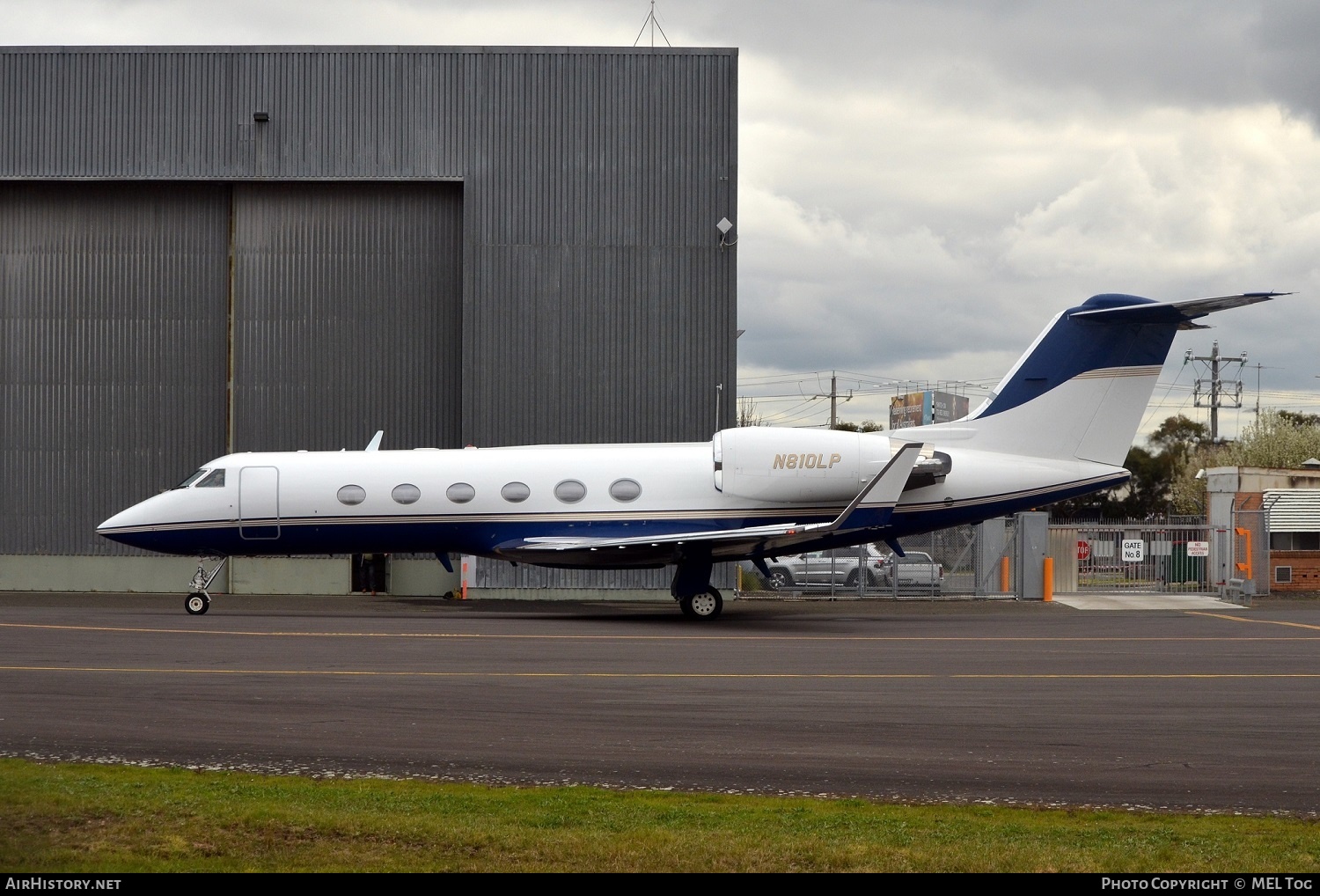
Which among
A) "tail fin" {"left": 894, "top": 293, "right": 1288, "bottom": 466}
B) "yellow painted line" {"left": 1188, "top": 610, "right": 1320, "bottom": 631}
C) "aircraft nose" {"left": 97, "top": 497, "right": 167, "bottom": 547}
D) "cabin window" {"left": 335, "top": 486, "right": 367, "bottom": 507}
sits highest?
"tail fin" {"left": 894, "top": 293, "right": 1288, "bottom": 466}

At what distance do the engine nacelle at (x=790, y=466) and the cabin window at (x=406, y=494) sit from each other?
5.72 meters

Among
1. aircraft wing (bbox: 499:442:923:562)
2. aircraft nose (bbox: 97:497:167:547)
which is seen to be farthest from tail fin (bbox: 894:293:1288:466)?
aircraft nose (bbox: 97:497:167:547)

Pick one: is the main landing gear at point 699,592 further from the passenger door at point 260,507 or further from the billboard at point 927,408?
the billboard at point 927,408

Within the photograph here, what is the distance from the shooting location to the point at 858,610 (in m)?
26.8

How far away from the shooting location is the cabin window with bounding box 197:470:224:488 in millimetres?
24234

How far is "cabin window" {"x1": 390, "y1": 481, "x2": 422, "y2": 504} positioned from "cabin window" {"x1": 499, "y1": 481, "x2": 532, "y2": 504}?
1.58m

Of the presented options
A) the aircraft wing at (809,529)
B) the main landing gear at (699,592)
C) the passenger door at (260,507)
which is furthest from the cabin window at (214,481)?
the main landing gear at (699,592)

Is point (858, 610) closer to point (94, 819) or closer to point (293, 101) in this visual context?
point (293, 101)

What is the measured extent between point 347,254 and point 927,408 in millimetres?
18603

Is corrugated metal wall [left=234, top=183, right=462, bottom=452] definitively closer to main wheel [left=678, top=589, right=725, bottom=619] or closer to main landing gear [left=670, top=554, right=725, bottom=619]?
main landing gear [left=670, top=554, right=725, bottom=619]

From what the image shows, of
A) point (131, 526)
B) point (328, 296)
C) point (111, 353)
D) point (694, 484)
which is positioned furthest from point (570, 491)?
point (111, 353)

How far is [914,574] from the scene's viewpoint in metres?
30.6
